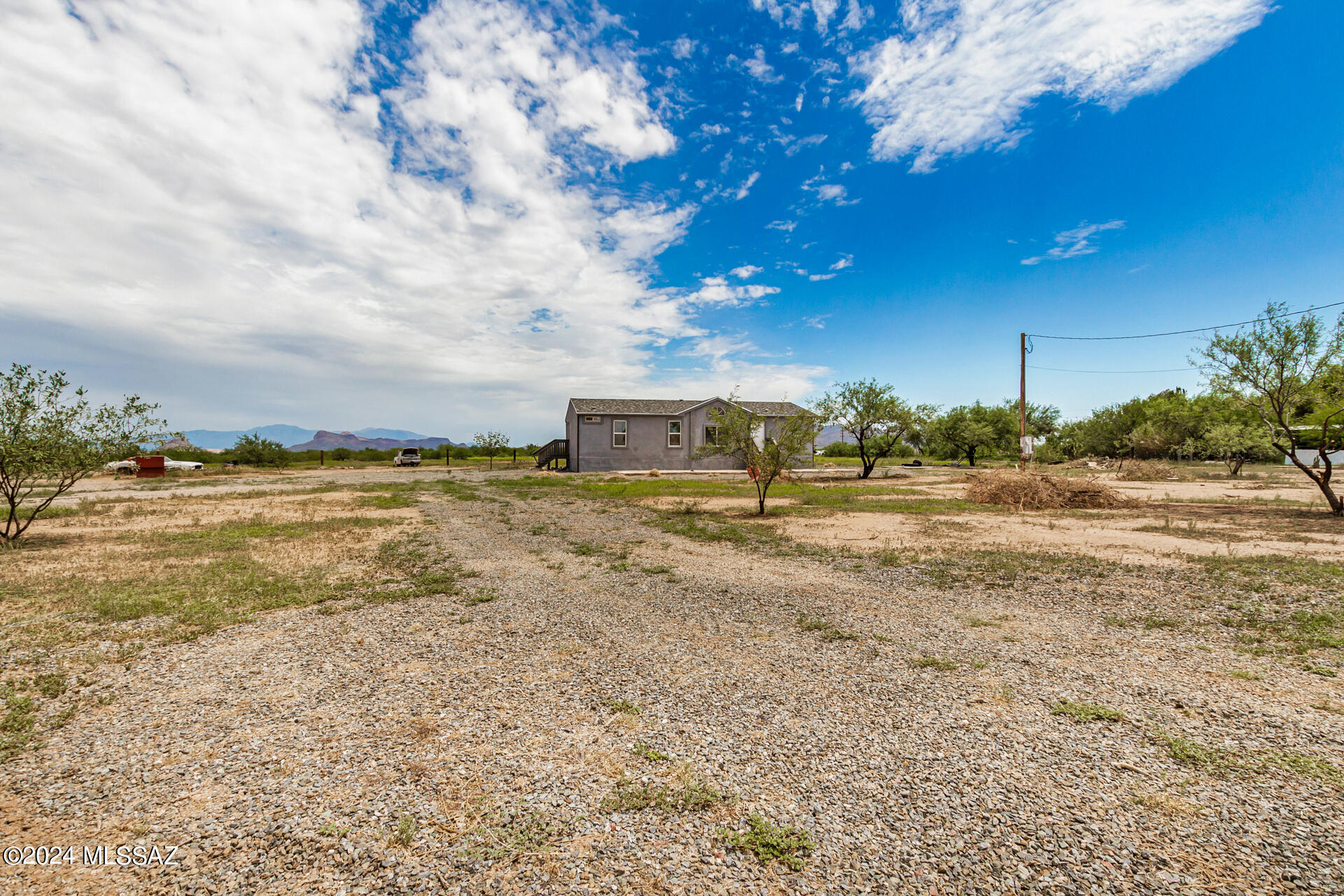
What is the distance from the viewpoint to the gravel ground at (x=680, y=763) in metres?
2.45

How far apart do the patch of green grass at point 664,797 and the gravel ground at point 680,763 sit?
0.03m

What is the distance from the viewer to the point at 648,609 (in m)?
6.50

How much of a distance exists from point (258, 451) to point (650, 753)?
4690cm

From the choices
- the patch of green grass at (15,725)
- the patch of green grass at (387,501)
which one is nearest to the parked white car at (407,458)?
the patch of green grass at (387,501)

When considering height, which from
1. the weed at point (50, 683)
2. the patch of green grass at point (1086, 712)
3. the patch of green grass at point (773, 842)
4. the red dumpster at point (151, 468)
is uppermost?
the red dumpster at point (151, 468)

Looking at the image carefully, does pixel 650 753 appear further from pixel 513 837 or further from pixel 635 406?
pixel 635 406

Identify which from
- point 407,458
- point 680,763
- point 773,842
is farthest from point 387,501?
point 407,458

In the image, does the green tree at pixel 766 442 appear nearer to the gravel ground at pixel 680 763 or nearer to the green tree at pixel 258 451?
the gravel ground at pixel 680 763

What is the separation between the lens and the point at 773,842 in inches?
104

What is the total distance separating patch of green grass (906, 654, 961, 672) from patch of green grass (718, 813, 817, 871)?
260cm

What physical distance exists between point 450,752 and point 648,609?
10.9ft

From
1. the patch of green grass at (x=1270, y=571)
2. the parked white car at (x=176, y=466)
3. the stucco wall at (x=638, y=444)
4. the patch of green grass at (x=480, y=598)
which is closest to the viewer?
the patch of green grass at (x=480, y=598)

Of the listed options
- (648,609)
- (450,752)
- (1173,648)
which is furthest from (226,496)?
(1173,648)

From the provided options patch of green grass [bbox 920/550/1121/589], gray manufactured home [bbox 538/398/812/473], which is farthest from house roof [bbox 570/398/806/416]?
patch of green grass [bbox 920/550/1121/589]
